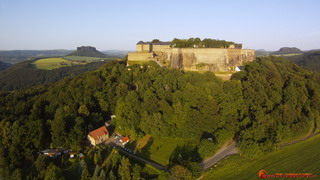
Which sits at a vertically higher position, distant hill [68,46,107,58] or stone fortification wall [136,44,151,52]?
distant hill [68,46,107,58]

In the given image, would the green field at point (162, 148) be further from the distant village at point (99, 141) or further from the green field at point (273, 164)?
the green field at point (273, 164)

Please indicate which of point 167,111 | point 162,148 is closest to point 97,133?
point 162,148

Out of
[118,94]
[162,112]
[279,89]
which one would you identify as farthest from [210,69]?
[118,94]

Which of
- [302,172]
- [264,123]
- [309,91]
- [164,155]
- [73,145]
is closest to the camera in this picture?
[302,172]

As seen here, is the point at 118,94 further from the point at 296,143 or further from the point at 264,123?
the point at 296,143

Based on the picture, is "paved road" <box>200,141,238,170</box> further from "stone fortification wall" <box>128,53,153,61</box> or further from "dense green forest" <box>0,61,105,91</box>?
"dense green forest" <box>0,61,105,91</box>

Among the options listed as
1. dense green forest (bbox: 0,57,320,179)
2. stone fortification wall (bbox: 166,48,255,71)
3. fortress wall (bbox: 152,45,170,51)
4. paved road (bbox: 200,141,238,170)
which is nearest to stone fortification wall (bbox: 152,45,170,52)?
fortress wall (bbox: 152,45,170,51)

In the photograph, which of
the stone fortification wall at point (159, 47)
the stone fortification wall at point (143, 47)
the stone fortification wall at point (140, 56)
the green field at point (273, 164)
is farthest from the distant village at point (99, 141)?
the stone fortification wall at point (159, 47)
